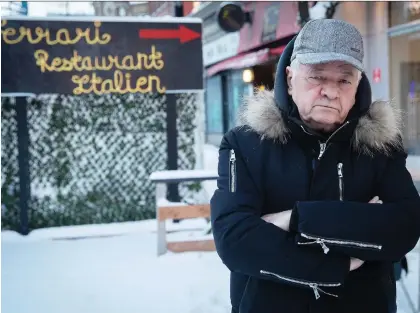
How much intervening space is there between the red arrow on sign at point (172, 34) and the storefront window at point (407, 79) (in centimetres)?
445

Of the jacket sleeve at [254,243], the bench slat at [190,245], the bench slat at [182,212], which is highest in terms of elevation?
the jacket sleeve at [254,243]

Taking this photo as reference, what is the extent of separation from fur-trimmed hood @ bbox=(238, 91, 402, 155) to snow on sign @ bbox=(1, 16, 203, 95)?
4.13 metres

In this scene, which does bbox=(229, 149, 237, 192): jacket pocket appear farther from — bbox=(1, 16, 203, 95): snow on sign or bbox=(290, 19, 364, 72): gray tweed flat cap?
bbox=(1, 16, 203, 95): snow on sign

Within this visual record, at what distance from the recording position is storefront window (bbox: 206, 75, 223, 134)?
54.0ft

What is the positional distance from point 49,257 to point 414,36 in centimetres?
701

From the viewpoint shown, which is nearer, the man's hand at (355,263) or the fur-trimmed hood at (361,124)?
the man's hand at (355,263)

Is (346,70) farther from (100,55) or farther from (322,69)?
(100,55)

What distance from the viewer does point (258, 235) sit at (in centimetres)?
148

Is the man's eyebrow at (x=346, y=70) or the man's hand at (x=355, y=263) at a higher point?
the man's eyebrow at (x=346, y=70)

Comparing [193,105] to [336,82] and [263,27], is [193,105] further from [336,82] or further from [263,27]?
[263,27]

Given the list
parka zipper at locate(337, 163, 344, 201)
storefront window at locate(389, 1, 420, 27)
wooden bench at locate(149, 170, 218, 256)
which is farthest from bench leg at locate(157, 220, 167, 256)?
storefront window at locate(389, 1, 420, 27)

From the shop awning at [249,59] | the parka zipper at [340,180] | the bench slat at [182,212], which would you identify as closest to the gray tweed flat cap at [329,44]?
the parka zipper at [340,180]

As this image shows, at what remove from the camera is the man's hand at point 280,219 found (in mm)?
1519

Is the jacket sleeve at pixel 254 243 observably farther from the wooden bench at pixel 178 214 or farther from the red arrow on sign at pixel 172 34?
the red arrow on sign at pixel 172 34
